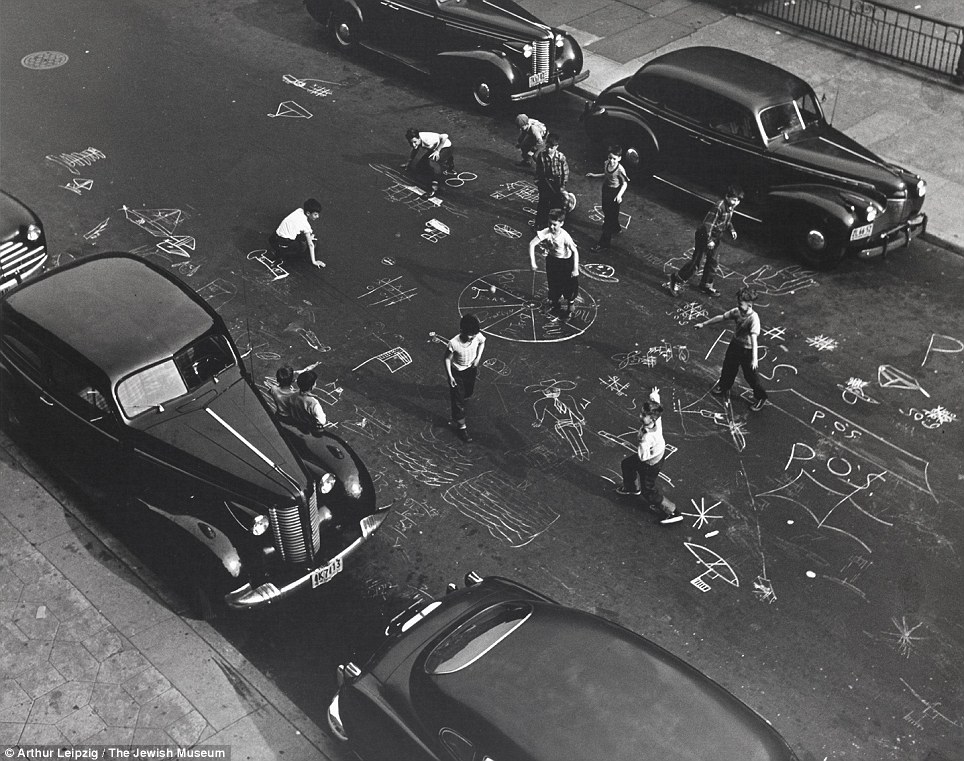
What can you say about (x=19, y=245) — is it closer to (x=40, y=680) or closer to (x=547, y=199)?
(x=40, y=680)

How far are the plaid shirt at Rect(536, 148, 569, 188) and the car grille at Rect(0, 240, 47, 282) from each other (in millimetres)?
6568

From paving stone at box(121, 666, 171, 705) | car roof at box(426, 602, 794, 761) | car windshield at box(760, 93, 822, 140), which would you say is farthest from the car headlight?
car windshield at box(760, 93, 822, 140)

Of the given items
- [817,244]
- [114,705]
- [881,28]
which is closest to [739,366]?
[817,244]

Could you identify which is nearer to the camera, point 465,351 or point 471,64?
point 465,351

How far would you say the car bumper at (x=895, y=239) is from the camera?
14125 mm

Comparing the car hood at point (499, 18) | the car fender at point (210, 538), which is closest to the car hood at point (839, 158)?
the car hood at point (499, 18)

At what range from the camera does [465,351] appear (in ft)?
37.4

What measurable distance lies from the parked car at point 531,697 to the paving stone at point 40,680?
2523 millimetres

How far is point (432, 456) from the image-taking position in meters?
11.8

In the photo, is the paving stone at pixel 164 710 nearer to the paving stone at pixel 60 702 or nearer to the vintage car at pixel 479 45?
the paving stone at pixel 60 702

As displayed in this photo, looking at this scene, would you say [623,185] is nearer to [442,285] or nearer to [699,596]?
[442,285]

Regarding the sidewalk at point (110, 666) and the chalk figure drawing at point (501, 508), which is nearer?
the sidewalk at point (110, 666)

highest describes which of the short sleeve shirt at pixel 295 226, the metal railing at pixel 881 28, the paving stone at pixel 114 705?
the metal railing at pixel 881 28

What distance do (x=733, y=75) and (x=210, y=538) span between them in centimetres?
997
